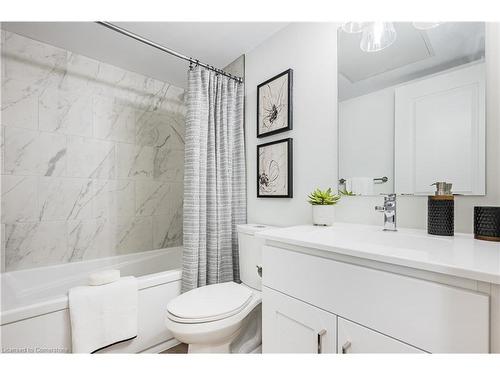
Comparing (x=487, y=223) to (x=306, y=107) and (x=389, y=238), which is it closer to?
(x=389, y=238)

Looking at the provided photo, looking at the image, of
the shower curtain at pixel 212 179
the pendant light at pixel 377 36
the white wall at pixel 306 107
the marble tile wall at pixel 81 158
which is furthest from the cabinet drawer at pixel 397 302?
the marble tile wall at pixel 81 158

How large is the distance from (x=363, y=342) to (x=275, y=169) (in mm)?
1105

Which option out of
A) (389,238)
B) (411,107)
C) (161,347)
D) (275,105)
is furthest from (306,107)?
(161,347)

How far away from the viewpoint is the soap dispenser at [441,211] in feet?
2.82

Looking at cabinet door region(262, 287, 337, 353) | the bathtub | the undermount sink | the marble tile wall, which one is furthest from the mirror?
the marble tile wall

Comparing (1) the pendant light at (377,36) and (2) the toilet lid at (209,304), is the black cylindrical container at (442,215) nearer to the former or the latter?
(1) the pendant light at (377,36)

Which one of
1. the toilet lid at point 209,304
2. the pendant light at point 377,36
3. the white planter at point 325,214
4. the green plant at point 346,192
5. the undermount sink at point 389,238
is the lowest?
the toilet lid at point 209,304

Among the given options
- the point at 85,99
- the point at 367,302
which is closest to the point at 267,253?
the point at 367,302

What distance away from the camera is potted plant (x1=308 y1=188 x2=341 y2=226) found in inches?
47.8

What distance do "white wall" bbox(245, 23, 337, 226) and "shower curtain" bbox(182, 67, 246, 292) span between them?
24 cm

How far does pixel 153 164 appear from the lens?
2.31m

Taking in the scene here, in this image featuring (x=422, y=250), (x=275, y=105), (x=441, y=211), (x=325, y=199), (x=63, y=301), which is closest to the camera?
(x=422, y=250)

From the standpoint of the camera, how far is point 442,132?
96cm

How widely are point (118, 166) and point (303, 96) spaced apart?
5.63 ft
